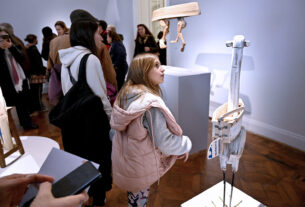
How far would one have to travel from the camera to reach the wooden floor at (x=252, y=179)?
204 centimetres

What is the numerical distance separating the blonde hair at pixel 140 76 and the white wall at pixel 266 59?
87.4 inches

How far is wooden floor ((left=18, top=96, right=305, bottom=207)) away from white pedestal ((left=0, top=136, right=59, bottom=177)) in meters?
0.72

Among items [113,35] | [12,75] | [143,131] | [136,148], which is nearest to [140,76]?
[143,131]

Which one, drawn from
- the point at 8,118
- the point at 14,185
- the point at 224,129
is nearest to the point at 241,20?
the point at 224,129

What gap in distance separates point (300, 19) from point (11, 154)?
11.1ft

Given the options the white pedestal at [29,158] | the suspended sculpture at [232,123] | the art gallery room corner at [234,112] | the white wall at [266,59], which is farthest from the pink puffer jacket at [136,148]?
the white wall at [266,59]

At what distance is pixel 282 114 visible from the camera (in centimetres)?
301

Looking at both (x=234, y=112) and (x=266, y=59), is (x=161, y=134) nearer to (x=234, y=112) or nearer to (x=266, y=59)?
(x=234, y=112)

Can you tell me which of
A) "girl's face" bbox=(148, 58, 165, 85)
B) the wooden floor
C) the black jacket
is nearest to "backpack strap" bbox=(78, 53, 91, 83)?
"girl's face" bbox=(148, 58, 165, 85)

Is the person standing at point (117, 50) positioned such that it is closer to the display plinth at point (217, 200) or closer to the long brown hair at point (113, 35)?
the long brown hair at point (113, 35)

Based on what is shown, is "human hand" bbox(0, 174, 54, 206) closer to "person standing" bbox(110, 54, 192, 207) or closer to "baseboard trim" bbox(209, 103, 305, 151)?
"person standing" bbox(110, 54, 192, 207)

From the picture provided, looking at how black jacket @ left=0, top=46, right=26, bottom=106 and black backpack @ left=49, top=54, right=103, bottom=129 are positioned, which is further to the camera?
black jacket @ left=0, top=46, right=26, bottom=106

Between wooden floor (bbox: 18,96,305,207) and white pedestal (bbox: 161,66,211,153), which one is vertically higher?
white pedestal (bbox: 161,66,211,153)

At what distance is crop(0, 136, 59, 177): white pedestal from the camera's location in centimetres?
176
